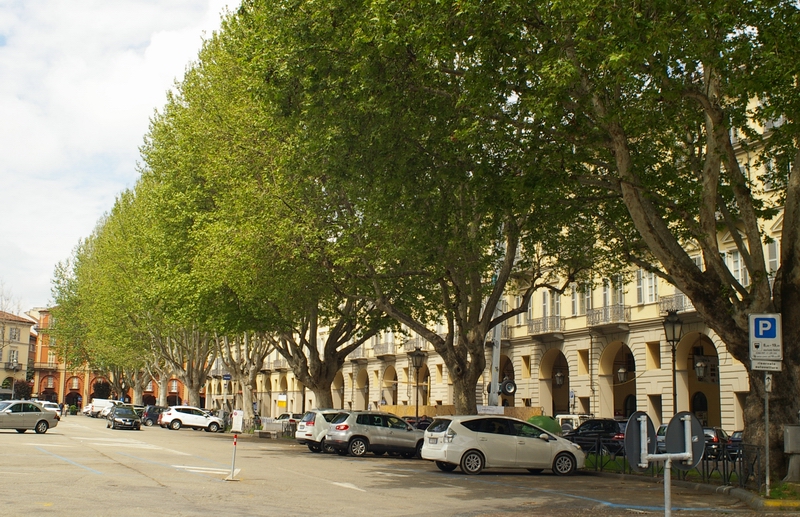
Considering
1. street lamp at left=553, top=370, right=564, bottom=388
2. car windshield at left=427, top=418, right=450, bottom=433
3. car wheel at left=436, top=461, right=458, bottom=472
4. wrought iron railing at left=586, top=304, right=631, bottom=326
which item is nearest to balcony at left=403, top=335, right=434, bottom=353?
street lamp at left=553, top=370, right=564, bottom=388

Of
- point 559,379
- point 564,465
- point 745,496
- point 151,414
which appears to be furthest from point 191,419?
point 745,496

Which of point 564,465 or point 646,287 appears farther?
point 646,287

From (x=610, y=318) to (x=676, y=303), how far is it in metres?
4.84

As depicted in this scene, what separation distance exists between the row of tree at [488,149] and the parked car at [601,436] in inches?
151

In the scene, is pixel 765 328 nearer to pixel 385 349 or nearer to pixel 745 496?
pixel 745 496

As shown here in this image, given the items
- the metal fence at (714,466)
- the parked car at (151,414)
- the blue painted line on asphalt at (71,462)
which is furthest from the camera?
the parked car at (151,414)

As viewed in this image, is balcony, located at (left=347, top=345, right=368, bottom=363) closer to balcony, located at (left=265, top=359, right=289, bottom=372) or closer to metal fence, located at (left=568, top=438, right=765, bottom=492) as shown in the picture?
balcony, located at (left=265, top=359, right=289, bottom=372)

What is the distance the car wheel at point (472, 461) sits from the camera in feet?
70.8

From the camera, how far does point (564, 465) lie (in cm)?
2234

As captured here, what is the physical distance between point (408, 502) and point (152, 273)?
91.1 ft

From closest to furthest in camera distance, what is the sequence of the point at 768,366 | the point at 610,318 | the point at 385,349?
the point at 768,366 < the point at 610,318 < the point at 385,349

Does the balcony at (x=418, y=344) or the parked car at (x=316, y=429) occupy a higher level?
the balcony at (x=418, y=344)

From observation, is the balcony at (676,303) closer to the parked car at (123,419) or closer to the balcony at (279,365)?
the parked car at (123,419)

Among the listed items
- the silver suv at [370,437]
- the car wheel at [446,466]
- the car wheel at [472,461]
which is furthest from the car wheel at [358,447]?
the car wheel at [472,461]
